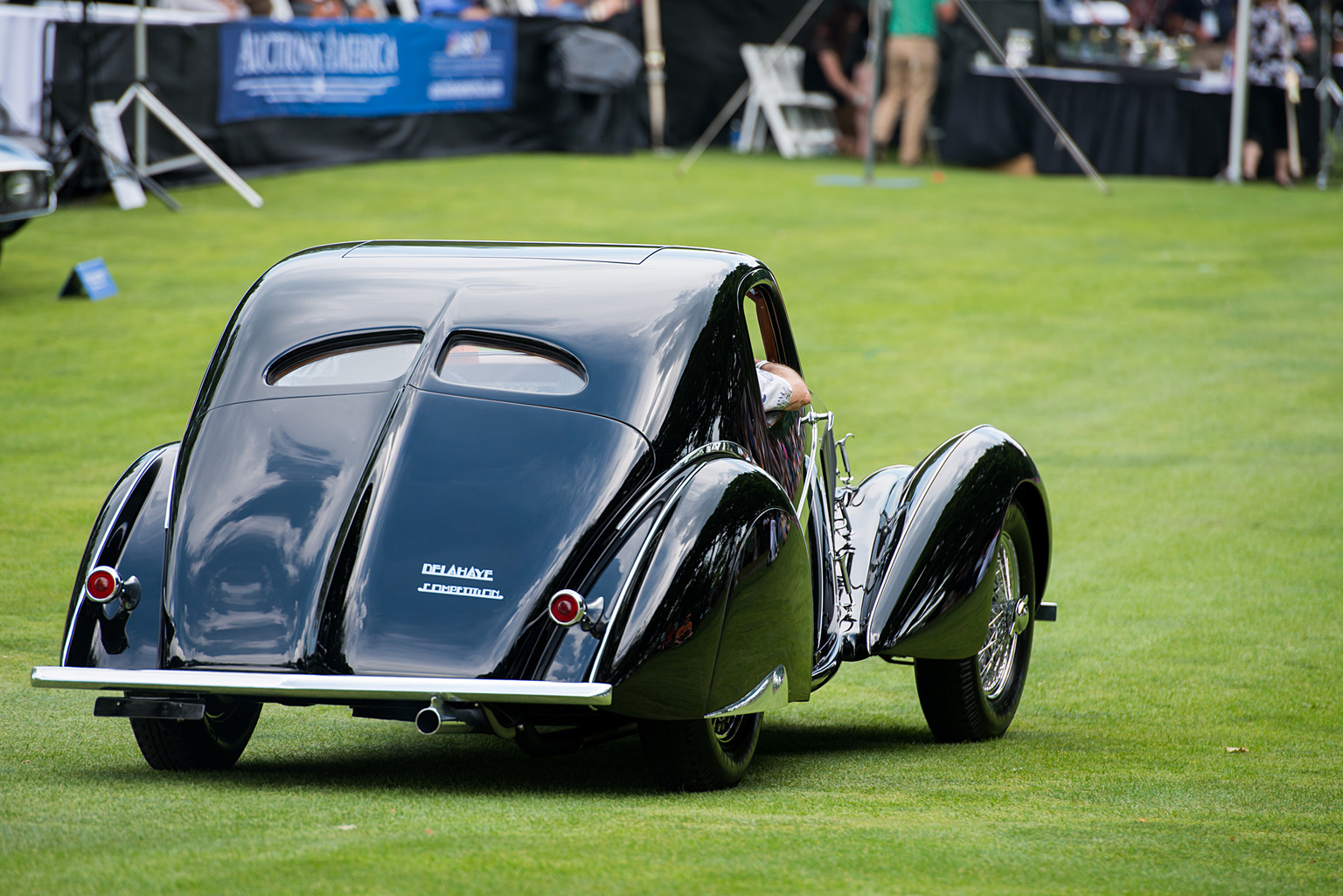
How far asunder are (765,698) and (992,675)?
1568 mm

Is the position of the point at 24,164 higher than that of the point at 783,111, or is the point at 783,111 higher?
the point at 24,164

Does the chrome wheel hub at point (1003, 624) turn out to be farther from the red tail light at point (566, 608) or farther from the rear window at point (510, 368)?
the red tail light at point (566, 608)

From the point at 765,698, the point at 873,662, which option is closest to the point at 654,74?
the point at 873,662

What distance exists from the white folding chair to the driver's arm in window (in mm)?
19197

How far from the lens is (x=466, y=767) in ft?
15.4

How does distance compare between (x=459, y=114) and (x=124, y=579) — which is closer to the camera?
(x=124, y=579)

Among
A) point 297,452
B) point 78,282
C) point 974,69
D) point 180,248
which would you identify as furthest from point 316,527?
point 974,69

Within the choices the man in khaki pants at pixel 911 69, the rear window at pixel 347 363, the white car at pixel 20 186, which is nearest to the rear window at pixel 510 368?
the rear window at pixel 347 363

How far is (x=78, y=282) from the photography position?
12609 mm

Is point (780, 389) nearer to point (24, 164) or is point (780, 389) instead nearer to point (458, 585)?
point (458, 585)

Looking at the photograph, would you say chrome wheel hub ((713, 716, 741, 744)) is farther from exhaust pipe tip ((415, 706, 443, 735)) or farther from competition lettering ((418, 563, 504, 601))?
exhaust pipe tip ((415, 706, 443, 735))

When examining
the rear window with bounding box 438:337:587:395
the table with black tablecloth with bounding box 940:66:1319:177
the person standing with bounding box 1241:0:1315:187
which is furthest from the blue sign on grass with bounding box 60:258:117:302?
the person standing with bounding box 1241:0:1315:187

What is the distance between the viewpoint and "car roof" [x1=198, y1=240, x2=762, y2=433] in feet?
14.2

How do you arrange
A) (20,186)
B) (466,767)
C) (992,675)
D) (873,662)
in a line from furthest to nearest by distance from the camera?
1. (20,186)
2. (873,662)
3. (992,675)
4. (466,767)
